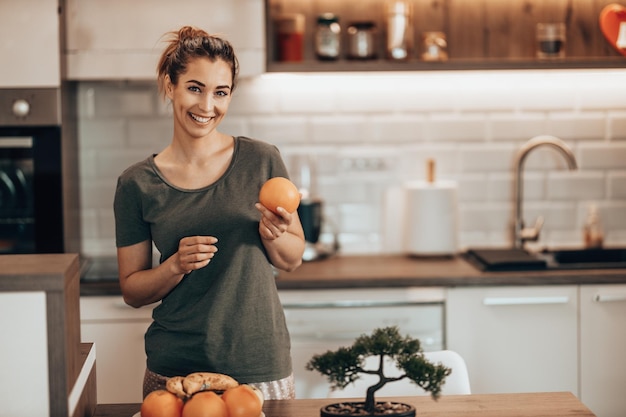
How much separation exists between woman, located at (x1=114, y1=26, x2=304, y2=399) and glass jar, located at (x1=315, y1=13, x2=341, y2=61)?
1355 mm

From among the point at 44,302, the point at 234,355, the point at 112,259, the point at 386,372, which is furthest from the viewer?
the point at 112,259

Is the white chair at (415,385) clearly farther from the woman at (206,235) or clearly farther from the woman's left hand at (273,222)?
the woman's left hand at (273,222)

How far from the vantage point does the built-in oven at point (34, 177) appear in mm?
3207

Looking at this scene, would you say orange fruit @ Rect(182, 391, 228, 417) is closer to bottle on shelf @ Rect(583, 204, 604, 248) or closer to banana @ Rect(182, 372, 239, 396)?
banana @ Rect(182, 372, 239, 396)

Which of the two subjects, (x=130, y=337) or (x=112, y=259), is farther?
(x=112, y=259)

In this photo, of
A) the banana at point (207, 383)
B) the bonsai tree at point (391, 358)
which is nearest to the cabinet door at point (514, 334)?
the bonsai tree at point (391, 358)

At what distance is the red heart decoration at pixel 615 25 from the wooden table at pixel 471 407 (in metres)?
2.03

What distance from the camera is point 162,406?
5.11 ft

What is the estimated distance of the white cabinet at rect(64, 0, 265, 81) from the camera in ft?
10.8

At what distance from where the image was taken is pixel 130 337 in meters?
3.16

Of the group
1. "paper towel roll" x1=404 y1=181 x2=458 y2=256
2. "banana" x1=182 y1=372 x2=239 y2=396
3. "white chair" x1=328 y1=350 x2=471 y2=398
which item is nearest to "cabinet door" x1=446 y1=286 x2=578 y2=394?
"paper towel roll" x1=404 y1=181 x2=458 y2=256

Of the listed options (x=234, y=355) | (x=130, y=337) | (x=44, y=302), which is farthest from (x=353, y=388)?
(x=130, y=337)

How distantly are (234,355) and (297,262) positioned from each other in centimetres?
27

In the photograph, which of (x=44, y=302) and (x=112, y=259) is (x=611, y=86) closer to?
(x=112, y=259)
